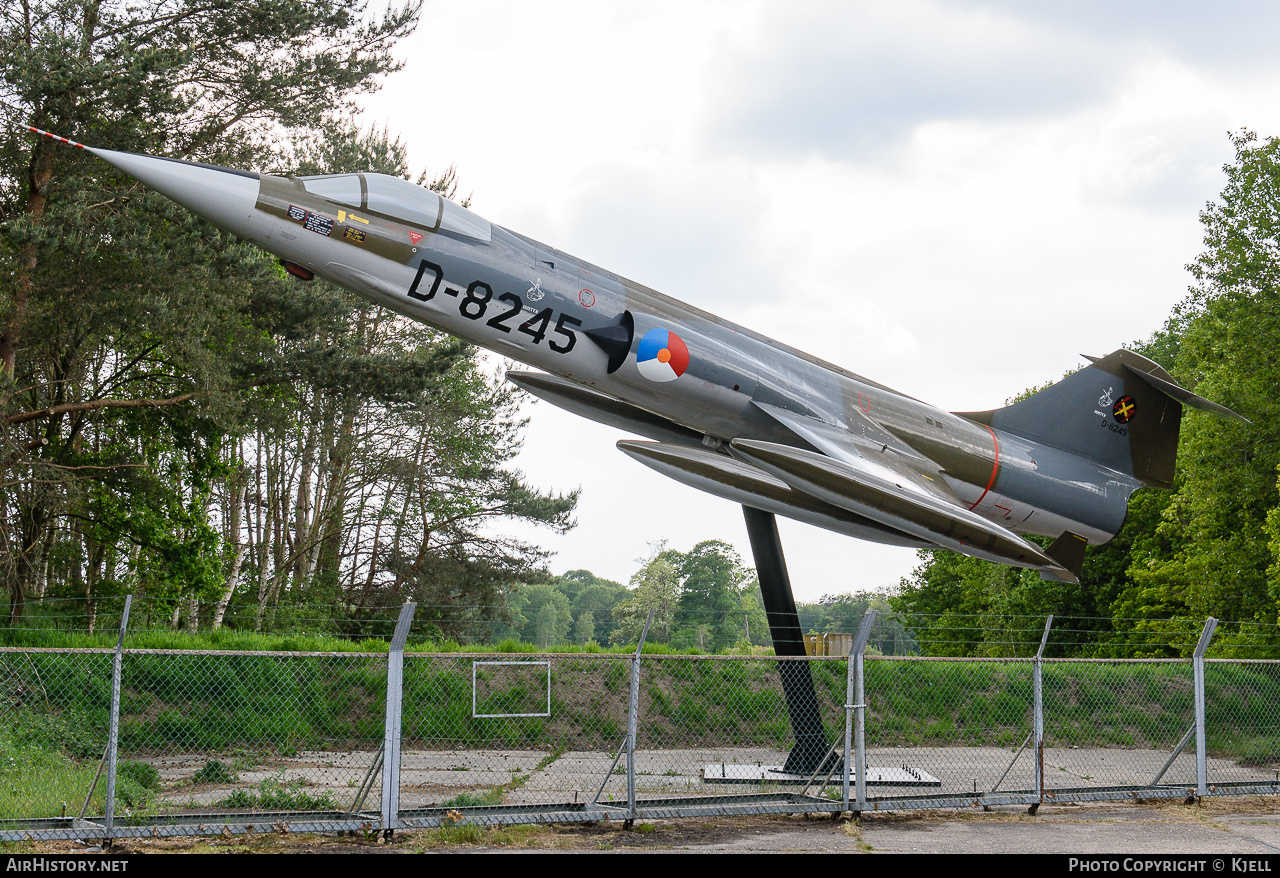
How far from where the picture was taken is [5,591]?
1784 cm

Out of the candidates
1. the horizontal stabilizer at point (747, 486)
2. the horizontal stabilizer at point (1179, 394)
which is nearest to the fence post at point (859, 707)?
the horizontal stabilizer at point (747, 486)

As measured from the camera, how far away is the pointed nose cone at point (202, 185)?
773cm

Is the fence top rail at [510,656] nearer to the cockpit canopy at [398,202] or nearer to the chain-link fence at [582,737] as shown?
the chain-link fence at [582,737]

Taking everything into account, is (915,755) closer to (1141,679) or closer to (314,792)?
(1141,679)

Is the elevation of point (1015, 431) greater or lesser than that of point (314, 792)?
greater

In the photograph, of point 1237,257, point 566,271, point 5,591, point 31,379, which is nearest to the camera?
point 566,271

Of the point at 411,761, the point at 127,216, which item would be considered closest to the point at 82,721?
the point at 411,761

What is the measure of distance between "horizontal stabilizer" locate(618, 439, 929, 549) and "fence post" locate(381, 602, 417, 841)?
3.29 m

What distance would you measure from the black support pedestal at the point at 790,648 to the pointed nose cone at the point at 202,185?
539 centimetres

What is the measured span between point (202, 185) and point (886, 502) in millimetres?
6308

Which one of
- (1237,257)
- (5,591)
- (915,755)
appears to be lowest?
(915,755)

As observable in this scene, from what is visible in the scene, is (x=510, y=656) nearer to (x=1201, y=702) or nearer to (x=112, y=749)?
(x=112, y=749)

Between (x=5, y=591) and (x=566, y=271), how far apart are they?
48.1 ft
